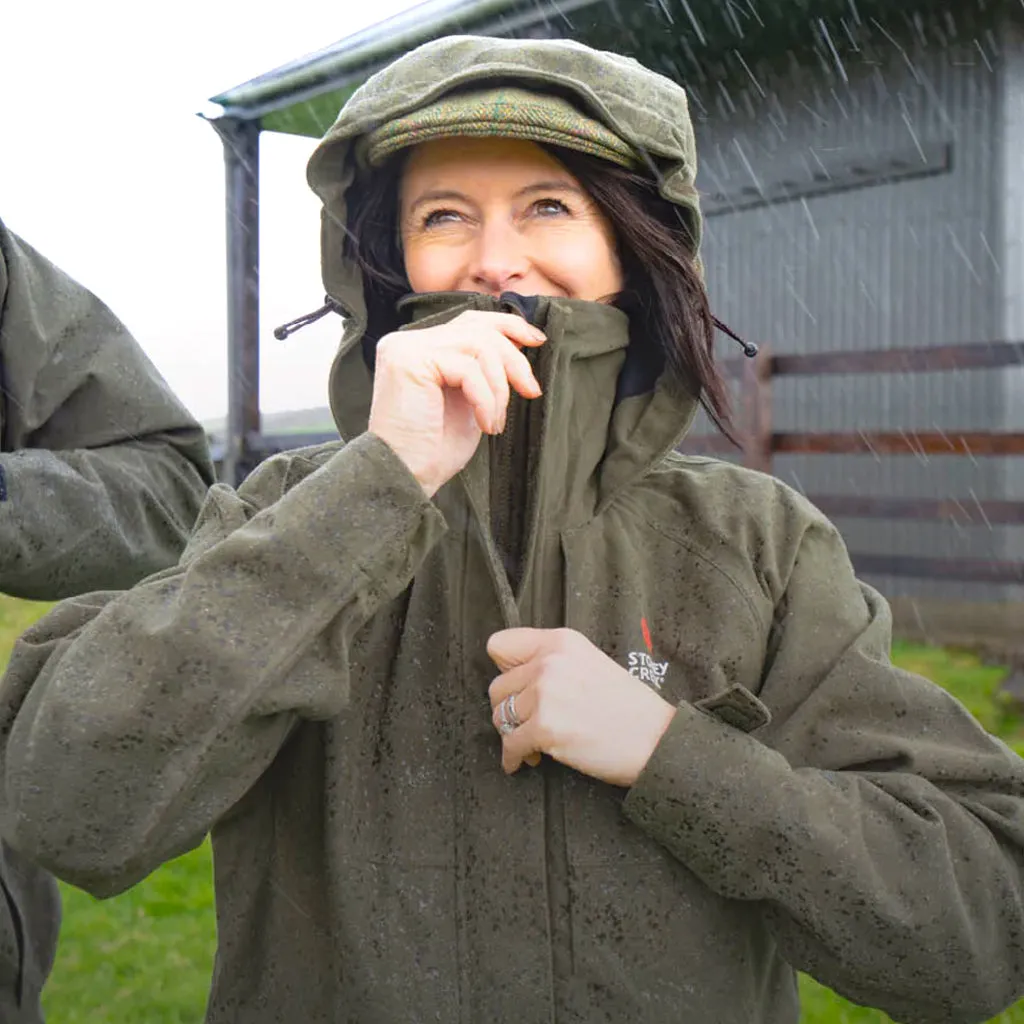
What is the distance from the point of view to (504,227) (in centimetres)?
171

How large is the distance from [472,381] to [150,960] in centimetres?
285

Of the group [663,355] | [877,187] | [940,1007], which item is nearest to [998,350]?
[877,187]

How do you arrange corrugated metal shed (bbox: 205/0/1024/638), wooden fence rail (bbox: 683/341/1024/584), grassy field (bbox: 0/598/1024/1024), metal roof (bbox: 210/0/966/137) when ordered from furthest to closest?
metal roof (bbox: 210/0/966/137) < corrugated metal shed (bbox: 205/0/1024/638) < wooden fence rail (bbox: 683/341/1024/584) < grassy field (bbox: 0/598/1024/1024)

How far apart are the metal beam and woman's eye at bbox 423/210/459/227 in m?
7.25

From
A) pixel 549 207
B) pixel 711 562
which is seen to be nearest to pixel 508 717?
pixel 711 562

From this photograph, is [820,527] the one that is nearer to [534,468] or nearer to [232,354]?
[534,468]

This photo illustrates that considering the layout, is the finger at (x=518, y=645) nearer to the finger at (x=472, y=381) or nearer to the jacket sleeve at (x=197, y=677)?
the jacket sleeve at (x=197, y=677)

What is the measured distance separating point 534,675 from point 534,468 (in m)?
0.34

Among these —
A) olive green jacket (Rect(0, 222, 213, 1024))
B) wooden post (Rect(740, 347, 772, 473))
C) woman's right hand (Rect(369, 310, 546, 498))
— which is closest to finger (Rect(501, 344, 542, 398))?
woman's right hand (Rect(369, 310, 546, 498))

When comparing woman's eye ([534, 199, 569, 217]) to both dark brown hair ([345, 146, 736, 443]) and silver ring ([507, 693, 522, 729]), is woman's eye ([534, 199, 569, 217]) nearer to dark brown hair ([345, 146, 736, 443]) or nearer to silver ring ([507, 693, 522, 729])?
dark brown hair ([345, 146, 736, 443])

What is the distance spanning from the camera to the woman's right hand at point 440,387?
1.44 metres

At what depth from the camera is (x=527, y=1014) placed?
147 centimetres

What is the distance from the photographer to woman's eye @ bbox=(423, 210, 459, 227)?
1763 millimetres

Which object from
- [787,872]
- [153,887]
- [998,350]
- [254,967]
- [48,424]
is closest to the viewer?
[787,872]
